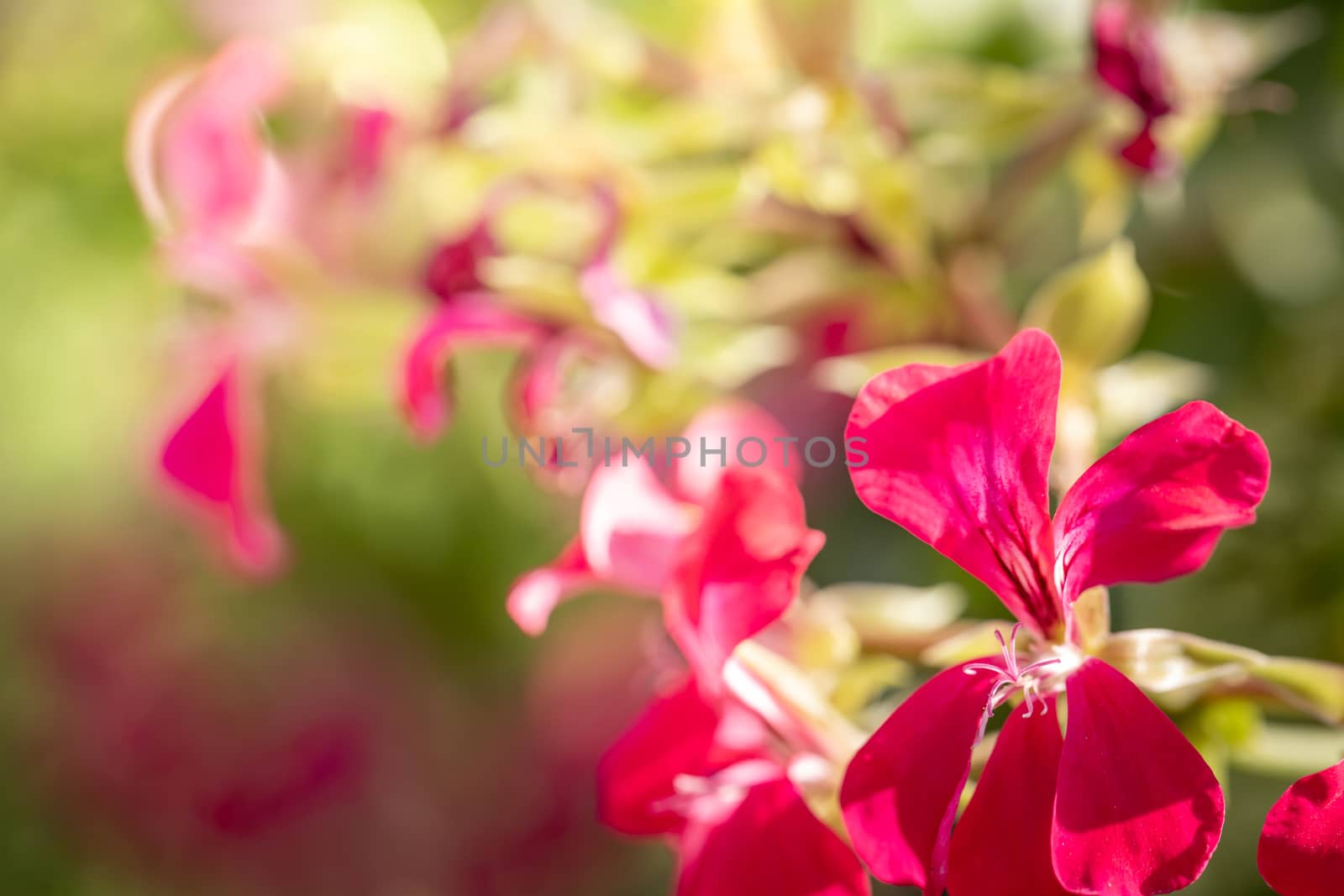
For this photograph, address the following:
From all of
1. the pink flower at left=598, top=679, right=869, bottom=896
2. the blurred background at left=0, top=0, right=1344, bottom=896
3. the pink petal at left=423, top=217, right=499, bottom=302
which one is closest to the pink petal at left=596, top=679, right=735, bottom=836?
the pink flower at left=598, top=679, right=869, bottom=896

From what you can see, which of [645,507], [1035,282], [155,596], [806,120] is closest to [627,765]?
[645,507]

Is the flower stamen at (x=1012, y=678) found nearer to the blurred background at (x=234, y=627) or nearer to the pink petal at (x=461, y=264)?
the pink petal at (x=461, y=264)

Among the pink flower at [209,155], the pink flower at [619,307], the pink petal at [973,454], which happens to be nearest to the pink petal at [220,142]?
the pink flower at [209,155]

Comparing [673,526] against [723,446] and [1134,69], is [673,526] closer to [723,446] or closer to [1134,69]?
[723,446]

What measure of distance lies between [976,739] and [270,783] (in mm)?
433

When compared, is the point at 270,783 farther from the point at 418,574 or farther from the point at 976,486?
the point at 976,486

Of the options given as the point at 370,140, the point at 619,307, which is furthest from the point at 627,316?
the point at 370,140

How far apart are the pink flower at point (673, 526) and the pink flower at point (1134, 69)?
120mm

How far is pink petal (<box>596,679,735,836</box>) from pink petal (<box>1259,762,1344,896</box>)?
0.33 feet

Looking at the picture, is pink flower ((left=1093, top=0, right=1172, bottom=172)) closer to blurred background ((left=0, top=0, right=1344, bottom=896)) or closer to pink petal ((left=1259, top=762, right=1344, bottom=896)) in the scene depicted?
pink petal ((left=1259, top=762, right=1344, bottom=896))

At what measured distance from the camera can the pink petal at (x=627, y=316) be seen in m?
0.30

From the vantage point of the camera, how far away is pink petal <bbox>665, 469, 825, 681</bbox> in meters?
0.21

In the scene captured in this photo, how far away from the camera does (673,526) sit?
0.92 ft

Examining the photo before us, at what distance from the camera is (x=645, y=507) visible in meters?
0.28
